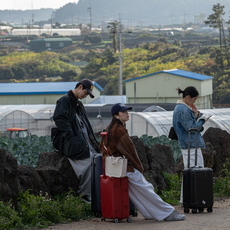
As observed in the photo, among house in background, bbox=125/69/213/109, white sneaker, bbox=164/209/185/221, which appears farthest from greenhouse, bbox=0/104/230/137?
white sneaker, bbox=164/209/185/221

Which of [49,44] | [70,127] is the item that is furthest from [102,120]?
[49,44]

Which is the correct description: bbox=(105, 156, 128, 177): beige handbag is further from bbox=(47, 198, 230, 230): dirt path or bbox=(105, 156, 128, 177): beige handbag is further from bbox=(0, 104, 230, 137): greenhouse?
bbox=(0, 104, 230, 137): greenhouse

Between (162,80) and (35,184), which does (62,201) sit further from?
(162,80)

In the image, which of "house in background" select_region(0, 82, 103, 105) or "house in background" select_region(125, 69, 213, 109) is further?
"house in background" select_region(125, 69, 213, 109)

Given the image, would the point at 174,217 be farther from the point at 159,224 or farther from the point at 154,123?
the point at 154,123

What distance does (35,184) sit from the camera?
7.00 metres

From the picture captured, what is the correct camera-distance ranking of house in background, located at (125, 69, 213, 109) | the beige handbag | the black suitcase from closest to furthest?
the beige handbag < the black suitcase < house in background, located at (125, 69, 213, 109)

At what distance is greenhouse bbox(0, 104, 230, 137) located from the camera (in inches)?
909

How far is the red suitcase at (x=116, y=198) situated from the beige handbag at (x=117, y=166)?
0.08 metres

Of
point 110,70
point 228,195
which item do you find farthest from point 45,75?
point 228,195

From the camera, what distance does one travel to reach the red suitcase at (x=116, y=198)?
638cm

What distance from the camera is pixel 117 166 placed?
20.8 ft

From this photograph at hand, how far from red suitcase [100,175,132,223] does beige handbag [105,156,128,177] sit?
0.08 meters

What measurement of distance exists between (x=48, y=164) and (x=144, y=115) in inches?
663
